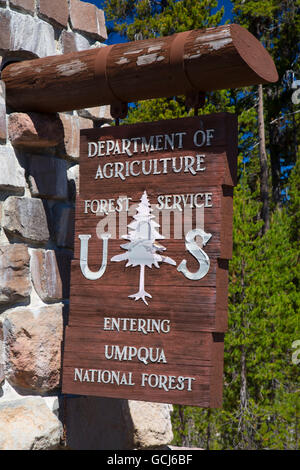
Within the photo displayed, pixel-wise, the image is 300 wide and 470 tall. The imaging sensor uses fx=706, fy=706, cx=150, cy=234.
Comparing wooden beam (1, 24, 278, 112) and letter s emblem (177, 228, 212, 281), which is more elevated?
wooden beam (1, 24, 278, 112)

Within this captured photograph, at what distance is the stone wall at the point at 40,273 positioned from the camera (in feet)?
9.21

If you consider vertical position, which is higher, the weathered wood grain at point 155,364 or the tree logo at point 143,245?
the tree logo at point 143,245

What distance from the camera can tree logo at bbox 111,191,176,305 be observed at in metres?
2.53

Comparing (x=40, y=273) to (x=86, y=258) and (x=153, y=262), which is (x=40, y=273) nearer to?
(x=86, y=258)

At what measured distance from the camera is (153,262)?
2.53 metres

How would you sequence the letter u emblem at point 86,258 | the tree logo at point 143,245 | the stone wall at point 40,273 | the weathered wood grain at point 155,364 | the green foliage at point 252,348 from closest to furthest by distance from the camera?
1. the weathered wood grain at point 155,364
2. the tree logo at point 143,245
3. the letter u emblem at point 86,258
4. the stone wall at point 40,273
5. the green foliage at point 252,348

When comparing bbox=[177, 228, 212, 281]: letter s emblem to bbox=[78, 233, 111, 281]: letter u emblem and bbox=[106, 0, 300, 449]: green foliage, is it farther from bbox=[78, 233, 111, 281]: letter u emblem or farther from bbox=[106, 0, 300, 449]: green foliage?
bbox=[106, 0, 300, 449]: green foliage

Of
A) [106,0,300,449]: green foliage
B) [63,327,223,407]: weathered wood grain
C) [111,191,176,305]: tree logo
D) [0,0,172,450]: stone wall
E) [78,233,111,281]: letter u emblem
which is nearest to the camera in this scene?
[63,327,223,407]: weathered wood grain

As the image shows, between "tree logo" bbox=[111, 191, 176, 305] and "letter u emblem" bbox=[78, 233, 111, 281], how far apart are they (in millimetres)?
48

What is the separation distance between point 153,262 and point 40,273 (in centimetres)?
62

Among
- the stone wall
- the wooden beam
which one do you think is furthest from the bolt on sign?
the stone wall

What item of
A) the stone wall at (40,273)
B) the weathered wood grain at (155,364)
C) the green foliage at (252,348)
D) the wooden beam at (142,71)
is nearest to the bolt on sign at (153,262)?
the weathered wood grain at (155,364)

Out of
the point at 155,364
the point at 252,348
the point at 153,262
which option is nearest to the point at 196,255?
the point at 153,262

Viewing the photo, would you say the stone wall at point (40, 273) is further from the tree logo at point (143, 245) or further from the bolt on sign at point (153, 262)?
the tree logo at point (143, 245)
